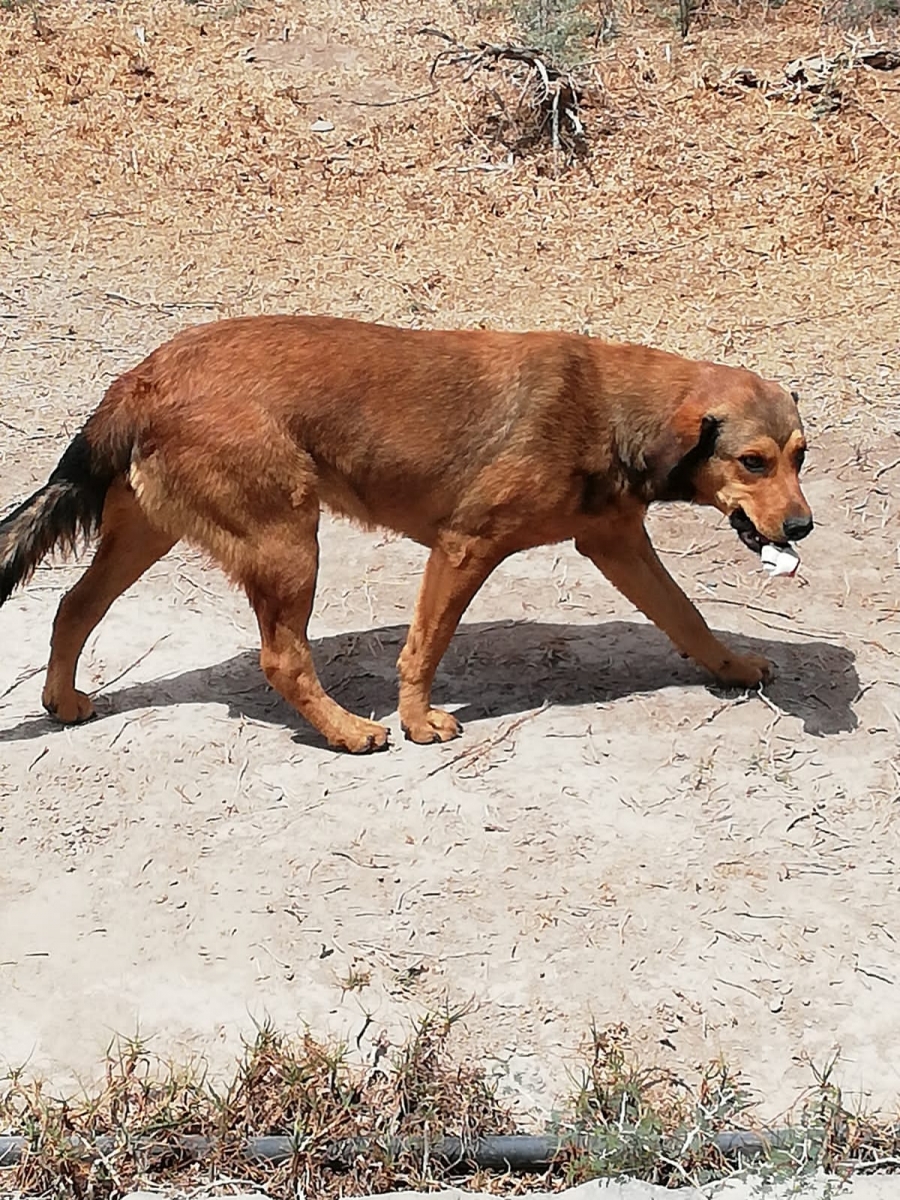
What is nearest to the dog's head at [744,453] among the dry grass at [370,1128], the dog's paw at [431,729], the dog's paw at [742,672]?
the dog's paw at [742,672]

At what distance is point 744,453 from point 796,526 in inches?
13.3

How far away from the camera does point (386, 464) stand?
19.3ft

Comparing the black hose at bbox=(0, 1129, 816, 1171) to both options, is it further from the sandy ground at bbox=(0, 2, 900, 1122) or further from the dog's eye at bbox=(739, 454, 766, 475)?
the dog's eye at bbox=(739, 454, 766, 475)

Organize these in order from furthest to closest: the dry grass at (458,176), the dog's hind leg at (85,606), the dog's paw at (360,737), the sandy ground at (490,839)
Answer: the dry grass at (458,176)
the dog's hind leg at (85,606)
the dog's paw at (360,737)
the sandy ground at (490,839)

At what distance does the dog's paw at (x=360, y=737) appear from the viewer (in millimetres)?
5977

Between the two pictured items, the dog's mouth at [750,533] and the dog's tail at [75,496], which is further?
the dog's mouth at [750,533]

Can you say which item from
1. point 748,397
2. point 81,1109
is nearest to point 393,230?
point 748,397

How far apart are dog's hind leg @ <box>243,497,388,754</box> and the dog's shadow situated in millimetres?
231

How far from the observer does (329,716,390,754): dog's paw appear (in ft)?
19.6

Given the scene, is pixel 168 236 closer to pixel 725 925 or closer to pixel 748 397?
pixel 748 397

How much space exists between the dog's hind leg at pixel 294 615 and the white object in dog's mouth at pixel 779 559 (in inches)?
64.0

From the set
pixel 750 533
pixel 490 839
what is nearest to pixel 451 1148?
pixel 490 839

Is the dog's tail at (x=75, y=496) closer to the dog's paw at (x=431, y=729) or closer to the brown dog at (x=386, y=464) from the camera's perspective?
the brown dog at (x=386, y=464)

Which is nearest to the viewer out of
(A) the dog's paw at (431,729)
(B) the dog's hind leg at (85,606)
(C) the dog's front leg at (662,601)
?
(A) the dog's paw at (431,729)
